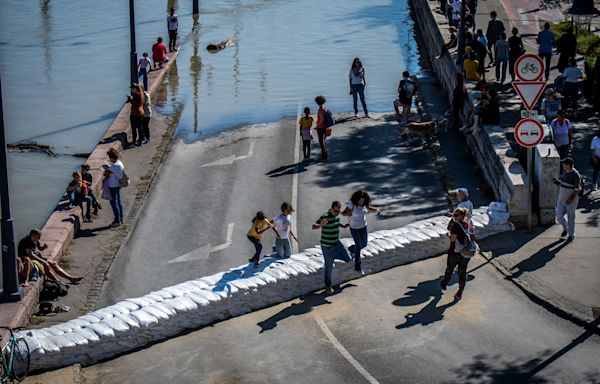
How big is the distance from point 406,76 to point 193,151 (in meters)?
6.04

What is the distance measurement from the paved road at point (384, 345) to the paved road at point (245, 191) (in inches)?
129

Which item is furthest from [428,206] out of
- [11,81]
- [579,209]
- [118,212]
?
[11,81]

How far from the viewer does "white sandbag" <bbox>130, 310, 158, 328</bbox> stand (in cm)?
1803

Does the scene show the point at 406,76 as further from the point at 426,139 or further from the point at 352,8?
the point at 352,8

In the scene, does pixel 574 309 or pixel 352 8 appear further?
pixel 352 8

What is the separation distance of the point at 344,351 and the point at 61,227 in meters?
8.32

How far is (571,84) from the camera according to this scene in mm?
29234

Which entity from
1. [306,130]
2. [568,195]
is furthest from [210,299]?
[306,130]

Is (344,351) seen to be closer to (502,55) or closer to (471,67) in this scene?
(471,67)

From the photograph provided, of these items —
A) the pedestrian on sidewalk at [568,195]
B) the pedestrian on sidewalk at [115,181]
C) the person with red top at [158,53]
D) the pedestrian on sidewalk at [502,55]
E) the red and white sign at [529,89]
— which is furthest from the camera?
the person with red top at [158,53]

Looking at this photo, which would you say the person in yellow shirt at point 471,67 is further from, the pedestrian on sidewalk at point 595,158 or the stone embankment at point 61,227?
the stone embankment at point 61,227

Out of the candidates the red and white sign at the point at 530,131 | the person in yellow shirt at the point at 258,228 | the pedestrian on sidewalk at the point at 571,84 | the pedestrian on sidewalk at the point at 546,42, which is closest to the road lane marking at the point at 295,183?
the person in yellow shirt at the point at 258,228

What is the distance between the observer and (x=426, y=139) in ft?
100.0

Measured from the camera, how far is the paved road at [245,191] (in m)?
22.6
